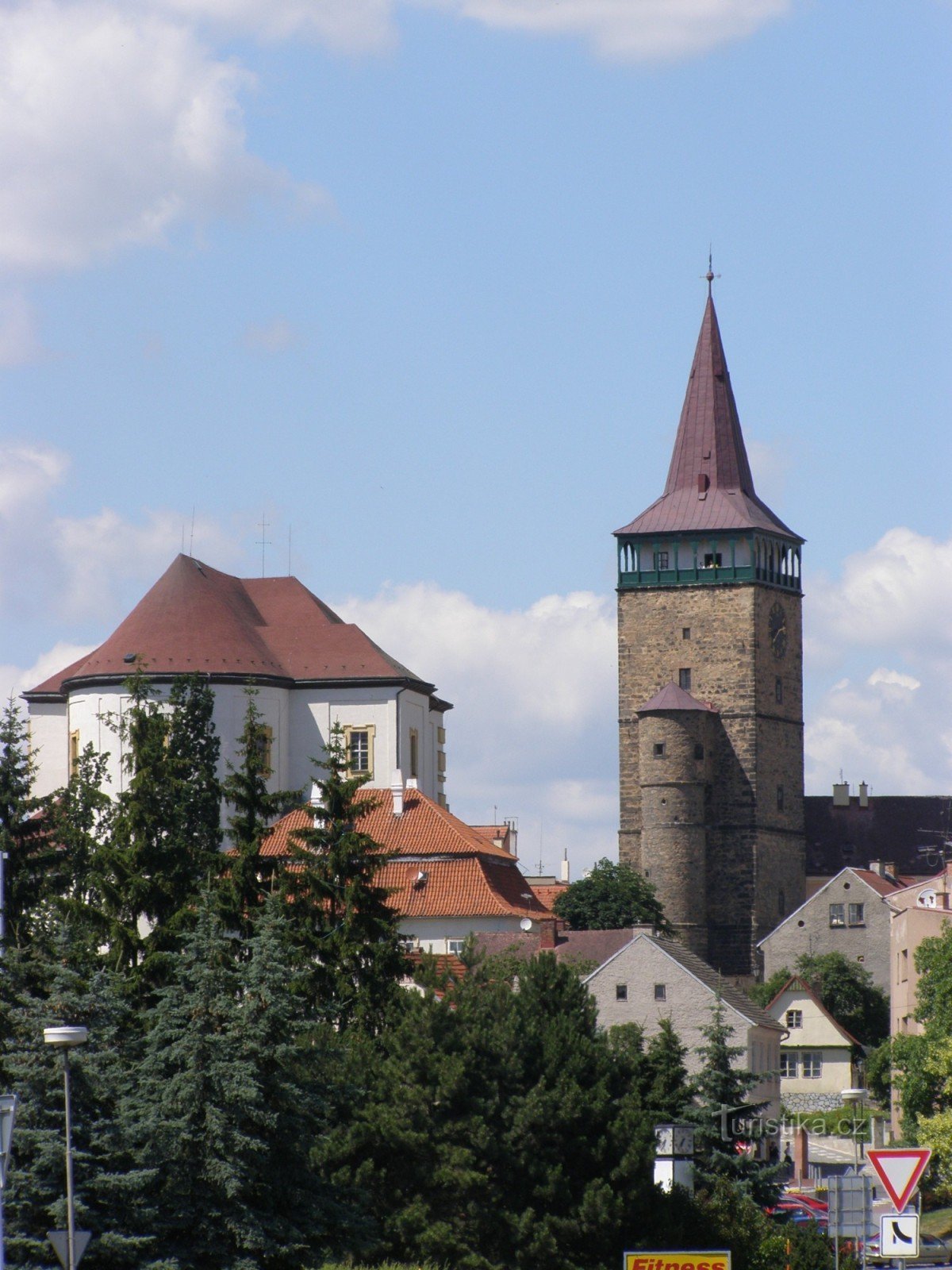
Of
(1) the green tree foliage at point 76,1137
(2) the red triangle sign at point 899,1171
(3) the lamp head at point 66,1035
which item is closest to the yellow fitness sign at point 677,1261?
(1) the green tree foliage at point 76,1137

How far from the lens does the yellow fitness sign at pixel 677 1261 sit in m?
30.3

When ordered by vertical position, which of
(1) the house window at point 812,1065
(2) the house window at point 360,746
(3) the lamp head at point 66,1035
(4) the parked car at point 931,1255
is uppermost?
(2) the house window at point 360,746

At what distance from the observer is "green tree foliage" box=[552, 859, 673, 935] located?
318ft

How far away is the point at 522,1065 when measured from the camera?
40719 millimetres

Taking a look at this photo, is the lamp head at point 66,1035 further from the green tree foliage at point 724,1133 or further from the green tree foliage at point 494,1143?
the green tree foliage at point 724,1133

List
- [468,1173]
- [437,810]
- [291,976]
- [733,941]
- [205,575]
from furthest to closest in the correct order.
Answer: [733,941]
[205,575]
[437,810]
[468,1173]
[291,976]

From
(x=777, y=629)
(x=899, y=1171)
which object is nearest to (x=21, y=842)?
(x=899, y=1171)

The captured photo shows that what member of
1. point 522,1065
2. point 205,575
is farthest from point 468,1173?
point 205,575

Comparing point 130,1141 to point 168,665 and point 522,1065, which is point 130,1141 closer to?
point 522,1065

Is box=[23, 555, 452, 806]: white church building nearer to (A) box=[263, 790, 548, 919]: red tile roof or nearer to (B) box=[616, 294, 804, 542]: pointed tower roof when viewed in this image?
(A) box=[263, 790, 548, 919]: red tile roof

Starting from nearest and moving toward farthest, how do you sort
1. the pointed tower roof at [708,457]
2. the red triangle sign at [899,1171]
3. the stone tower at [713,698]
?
the red triangle sign at [899,1171], the stone tower at [713,698], the pointed tower roof at [708,457]

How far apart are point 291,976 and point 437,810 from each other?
46.1m

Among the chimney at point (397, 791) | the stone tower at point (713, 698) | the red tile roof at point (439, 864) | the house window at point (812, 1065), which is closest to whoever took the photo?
the red tile roof at point (439, 864)

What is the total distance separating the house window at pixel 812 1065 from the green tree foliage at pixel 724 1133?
43.4 metres
